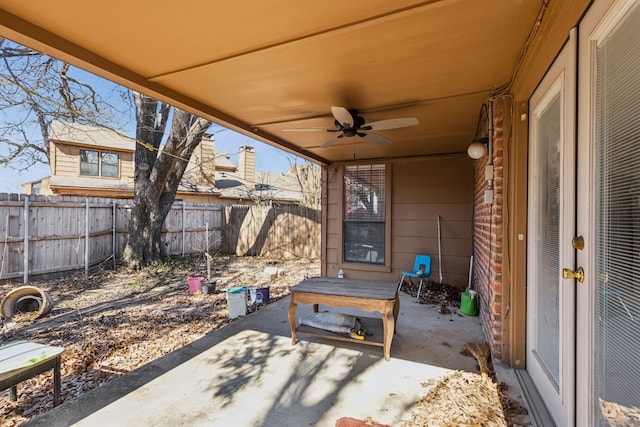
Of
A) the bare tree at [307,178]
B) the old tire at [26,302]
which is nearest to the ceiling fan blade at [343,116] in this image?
the old tire at [26,302]

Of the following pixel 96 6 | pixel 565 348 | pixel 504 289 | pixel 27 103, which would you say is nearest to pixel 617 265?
pixel 565 348

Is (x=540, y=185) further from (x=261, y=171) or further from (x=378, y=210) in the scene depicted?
(x=261, y=171)

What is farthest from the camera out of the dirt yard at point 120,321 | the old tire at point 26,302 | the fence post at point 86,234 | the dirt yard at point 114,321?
the fence post at point 86,234

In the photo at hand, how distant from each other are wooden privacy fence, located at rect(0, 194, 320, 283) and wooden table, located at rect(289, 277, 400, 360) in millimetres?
4090

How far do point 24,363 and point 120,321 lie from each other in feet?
6.82

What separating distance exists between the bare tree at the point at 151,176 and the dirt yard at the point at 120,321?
59 cm

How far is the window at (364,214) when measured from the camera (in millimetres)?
5605

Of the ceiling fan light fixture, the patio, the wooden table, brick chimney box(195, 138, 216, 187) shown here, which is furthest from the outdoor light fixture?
brick chimney box(195, 138, 216, 187)

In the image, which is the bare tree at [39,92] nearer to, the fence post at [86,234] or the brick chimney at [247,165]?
the fence post at [86,234]

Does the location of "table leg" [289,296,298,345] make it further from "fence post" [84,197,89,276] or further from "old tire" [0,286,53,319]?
"fence post" [84,197,89,276]

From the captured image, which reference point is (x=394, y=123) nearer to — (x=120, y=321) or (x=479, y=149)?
(x=479, y=149)

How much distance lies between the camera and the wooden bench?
1.90 m

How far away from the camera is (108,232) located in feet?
23.0

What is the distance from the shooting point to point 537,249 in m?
2.25
